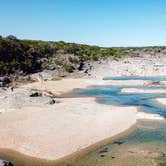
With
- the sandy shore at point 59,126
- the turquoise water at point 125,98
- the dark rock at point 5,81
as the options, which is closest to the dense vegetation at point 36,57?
the dark rock at point 5,81

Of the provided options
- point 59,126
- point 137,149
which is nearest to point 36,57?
point 59,126

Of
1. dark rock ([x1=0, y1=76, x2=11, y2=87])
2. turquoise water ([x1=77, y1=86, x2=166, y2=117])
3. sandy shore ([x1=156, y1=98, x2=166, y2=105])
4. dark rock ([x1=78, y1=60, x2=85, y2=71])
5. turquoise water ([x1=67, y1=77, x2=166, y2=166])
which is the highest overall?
dark rock ([x1=78, y1=60, x2=85, y2=71])

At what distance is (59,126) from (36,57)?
65.0 meters

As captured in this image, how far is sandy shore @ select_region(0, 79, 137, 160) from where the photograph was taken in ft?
98.5

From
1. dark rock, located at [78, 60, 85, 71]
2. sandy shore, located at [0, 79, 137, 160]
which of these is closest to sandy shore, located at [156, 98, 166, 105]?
sandy shore, located at [0, 79, 137, 160]

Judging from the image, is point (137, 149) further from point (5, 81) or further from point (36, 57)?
point (36, 57)

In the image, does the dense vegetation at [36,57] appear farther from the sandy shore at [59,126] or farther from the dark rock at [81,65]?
the sandy shore at [59,126]

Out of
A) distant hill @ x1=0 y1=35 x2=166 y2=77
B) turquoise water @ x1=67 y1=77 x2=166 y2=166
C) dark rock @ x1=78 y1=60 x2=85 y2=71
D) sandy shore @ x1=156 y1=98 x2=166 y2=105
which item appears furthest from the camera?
dark rock @ x1=78 y1=60 x2=85 y2=71

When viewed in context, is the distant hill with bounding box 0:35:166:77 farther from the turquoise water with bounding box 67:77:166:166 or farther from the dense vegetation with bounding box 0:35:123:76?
the turquoise water with bounding box 67:77:166:166

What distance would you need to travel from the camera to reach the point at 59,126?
3581 cm

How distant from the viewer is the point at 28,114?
41250mm

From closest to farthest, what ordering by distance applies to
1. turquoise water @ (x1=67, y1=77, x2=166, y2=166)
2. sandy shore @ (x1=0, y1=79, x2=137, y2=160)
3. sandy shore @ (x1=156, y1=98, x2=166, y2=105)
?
turquoise water @ (x1=67, y1=77, x2=166, y2=166), sandy shore @ (x1=0, y1=79, x2=137, y2=160), sandy shore @ (x1=156, y1=98, x2=166, y2=105)

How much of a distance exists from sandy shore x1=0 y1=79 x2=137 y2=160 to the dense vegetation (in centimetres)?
3818

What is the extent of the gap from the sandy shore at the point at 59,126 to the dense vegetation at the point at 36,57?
38.2 meters
